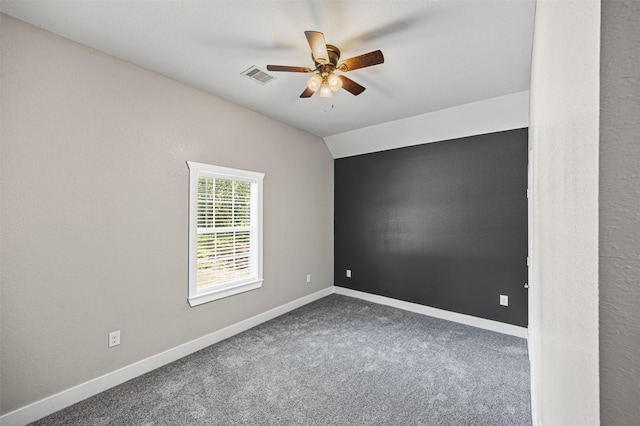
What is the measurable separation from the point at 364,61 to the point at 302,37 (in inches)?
21.0

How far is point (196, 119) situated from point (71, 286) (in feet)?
6.19

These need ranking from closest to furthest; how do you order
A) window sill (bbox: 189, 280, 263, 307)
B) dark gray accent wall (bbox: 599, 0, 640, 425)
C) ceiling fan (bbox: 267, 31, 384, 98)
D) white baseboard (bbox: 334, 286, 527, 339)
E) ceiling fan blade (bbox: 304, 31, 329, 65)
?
dark gray accent wall (bbox: 599, 0, 640, 425) < ceiling fan blade (bbox: 304, 31, 329, 65) < ceiling fan (bbox: 267, 31, 384, 98) < window sill (bbox: 189, 280, 263, 307) < white baseboard (bbox: 334, 286, 527, 339)

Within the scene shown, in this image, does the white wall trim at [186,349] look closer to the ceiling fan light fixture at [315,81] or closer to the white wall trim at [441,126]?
the white wall trim at [441,126]

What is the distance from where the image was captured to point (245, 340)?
3238 millimetres

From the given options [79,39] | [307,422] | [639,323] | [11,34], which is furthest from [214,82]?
[639,323]

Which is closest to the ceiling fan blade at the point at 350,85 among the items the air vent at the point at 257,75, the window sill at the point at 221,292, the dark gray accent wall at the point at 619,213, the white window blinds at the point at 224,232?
the air vent at the point at 257,75

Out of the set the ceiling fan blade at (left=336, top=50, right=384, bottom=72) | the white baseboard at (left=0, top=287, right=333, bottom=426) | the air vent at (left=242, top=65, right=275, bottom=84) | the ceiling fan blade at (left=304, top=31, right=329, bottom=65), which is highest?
the air vent at (left=242, top=65, right=275, bottom=84)

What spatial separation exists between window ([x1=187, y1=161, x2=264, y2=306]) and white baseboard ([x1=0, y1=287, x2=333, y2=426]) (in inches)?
16.9

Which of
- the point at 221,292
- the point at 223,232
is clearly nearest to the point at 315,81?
the point at 223,232

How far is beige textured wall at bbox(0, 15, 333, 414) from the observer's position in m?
1.98

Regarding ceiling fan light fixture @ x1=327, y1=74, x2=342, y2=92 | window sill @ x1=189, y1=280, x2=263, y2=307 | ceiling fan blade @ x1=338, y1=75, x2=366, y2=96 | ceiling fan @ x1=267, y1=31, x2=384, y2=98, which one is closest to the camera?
ceiling fan @ x1=267, y1=31, x2=384, y2=98

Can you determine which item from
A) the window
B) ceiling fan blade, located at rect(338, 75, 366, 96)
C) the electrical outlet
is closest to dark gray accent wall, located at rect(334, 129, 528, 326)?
the window

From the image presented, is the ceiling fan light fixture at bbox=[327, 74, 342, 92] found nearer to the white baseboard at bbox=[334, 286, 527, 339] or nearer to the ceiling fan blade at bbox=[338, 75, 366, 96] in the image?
the ceiling fan blade at bbox=[338, 75, 366, 96]

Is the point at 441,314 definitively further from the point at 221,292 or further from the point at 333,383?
the point at 221,292
